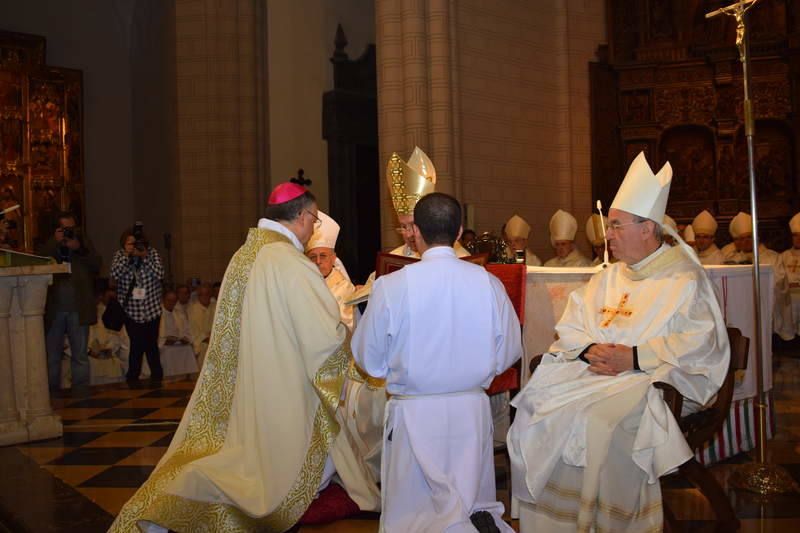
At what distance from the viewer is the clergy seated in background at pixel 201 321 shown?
877 cm

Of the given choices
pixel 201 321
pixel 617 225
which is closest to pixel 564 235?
pixel 201 321

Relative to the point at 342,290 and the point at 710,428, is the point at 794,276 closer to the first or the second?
the point at 342,290

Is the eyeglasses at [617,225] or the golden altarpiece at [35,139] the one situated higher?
Result: the golden altarpiece at [35,139]

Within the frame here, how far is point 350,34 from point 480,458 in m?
10.7

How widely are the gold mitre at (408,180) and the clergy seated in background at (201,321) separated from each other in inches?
171

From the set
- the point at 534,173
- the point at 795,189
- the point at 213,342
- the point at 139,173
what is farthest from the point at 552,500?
the point at 139,173

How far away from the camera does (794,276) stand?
31.1 ft

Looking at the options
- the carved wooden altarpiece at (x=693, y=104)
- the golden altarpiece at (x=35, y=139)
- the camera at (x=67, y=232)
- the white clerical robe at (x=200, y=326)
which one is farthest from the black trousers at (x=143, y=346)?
the carved wooden altarpiece at (x=693, y=104)

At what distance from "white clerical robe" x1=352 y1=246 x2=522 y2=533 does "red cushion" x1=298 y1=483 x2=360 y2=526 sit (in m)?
0.73

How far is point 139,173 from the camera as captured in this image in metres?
13.9

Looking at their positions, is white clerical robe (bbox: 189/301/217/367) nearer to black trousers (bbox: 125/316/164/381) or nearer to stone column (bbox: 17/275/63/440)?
black trousers (bbox: 125/316/164/381)

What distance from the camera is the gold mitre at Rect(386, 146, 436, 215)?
16.4ft

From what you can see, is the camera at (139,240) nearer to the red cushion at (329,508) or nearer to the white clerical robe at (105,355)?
the white clerical robe at (105,355)

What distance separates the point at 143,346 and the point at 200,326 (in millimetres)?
983
